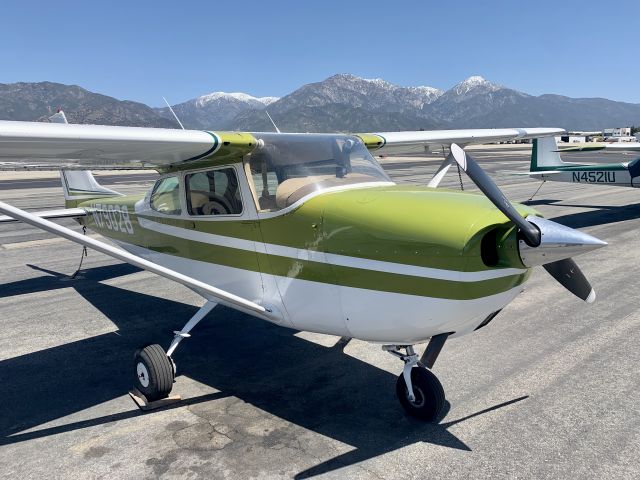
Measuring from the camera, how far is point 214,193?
4902 mm

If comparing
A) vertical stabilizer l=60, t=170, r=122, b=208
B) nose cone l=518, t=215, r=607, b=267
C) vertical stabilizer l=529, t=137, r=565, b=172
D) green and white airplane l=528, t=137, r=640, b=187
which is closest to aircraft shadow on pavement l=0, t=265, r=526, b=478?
nose cone l=518, t=215, r=607, b=267

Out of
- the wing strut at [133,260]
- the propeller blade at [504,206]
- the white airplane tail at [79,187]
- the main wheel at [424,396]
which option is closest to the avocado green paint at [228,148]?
the wing strut at [133,260]

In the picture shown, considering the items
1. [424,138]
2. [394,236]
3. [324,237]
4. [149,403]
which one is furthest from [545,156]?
[149,403]

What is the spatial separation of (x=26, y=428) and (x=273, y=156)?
3059 millimetres

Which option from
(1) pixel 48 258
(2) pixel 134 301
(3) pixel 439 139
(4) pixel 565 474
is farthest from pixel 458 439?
(1) pixel 48 258

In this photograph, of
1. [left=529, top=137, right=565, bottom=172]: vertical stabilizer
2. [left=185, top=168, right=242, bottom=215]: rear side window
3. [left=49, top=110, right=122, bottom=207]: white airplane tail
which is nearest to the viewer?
[left=185, top=168, right=242, bottom=215]: rear side window

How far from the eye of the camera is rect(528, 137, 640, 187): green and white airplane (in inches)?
632

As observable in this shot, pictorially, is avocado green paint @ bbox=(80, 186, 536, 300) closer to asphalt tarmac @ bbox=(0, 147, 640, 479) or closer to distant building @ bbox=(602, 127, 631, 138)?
asphalt tarmac @ bbox=(0, 147, 640, 479)

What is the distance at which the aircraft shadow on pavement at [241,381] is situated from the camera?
3.92 meters

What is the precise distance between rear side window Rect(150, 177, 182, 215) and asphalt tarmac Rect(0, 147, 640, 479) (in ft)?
5.26

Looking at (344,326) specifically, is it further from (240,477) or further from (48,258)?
(48,258)

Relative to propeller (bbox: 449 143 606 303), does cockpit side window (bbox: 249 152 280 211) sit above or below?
above

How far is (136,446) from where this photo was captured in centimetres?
377

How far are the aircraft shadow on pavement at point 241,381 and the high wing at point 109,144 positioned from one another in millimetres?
2163
